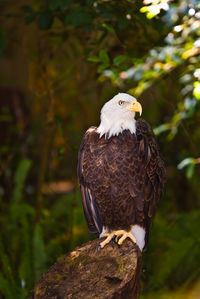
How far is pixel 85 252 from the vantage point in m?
2.45

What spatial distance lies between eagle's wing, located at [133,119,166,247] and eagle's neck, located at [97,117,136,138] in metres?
0.07

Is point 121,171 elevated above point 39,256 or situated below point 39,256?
above

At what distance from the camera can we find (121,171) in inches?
101

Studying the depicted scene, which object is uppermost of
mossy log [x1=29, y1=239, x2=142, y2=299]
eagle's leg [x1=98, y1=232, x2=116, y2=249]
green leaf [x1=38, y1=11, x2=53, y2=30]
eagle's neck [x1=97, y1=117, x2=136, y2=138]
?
green leaf [x1=38, y1=11, x2=53, y2=30]

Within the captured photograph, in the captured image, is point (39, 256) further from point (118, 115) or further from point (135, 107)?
point (135, 107)

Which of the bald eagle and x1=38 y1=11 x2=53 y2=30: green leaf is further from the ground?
x1=38 y1=11 x2=53 y2=30: green leaf

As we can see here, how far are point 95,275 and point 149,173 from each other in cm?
68

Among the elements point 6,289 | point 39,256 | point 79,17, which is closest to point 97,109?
point 39,256

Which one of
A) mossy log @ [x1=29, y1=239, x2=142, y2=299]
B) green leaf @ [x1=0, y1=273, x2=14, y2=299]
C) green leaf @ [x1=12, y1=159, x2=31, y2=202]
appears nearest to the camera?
mossy log @ [x1=29, y1=239, x2=142, y2=299]

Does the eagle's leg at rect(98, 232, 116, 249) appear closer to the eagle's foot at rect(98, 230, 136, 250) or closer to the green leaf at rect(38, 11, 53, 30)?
the eagle's foot at rect(98, 230, 136, 250)

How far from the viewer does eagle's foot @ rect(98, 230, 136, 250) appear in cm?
245

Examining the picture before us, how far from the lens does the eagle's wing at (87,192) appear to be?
8.83 feet

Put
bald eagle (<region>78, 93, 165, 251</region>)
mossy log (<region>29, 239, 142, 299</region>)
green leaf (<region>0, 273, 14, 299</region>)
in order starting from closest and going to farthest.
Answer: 1. mossy log (<region>29, 239, 142, 299</region>)
2. bald eagle (<region>78, 93, 165, 251</region>)
3. green leaf (<region>0, 273, 14, 299</region>)

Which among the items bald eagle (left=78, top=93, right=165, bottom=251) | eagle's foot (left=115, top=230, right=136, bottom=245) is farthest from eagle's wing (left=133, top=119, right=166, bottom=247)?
eagle's foot (left=115, top=230, right=136, bottom=245)
